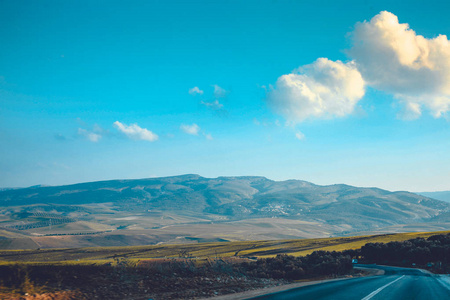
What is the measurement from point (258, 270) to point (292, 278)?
12.9 feet

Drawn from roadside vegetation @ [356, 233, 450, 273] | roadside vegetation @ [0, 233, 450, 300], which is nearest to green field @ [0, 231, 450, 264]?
roadside vegetation @ [356, 233, 450, 273]

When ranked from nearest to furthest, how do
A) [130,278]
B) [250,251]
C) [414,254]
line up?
[130,278] < [414,254] < [250,251]

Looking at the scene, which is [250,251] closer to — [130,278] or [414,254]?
[414,254]

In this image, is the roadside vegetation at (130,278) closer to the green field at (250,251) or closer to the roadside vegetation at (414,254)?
the roadside vegetation at (414,254)

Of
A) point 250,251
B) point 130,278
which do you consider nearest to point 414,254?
point 130,278

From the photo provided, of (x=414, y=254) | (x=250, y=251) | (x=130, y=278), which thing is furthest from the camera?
(x=250, y=251)

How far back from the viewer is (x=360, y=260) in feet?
219

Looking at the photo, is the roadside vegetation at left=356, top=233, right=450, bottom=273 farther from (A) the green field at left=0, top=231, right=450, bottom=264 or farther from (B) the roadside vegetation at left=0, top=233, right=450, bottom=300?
(B) the roadside vegetation at left=0, top=233, right=450, bottom=300

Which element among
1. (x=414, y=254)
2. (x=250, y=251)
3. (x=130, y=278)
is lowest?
(x=250, y=251)

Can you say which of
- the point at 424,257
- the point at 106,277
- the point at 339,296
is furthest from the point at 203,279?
the point at 424,257

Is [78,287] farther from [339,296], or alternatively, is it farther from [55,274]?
[339,296]

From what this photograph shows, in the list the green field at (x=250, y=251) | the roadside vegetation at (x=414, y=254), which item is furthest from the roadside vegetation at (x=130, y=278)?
the green field at (x=250, y=251)

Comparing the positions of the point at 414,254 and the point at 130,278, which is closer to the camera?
the point at 130,278

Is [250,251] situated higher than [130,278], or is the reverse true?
[130,278]
